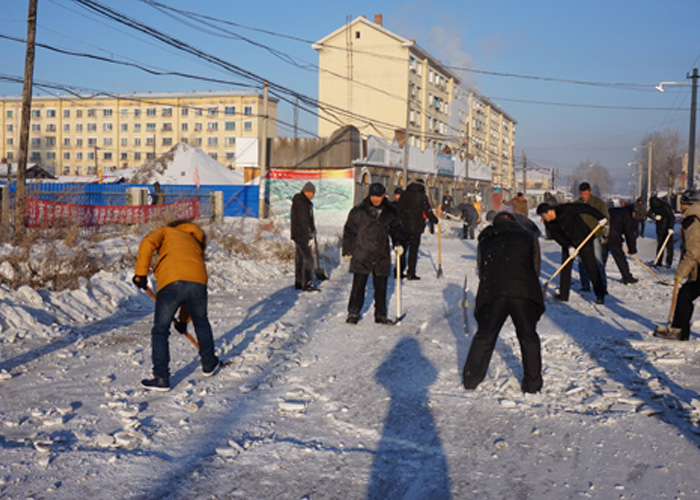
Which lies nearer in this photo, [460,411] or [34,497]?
[34,497]

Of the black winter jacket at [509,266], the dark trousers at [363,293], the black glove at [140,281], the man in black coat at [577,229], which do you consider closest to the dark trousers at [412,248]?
the man in black coat at [577,229]

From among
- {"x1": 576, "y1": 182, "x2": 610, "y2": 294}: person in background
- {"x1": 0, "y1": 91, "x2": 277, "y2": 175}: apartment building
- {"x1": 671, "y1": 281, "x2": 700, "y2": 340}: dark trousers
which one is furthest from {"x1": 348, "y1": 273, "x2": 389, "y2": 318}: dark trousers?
{"x1": 0, "y1": 91, "x2": 277, "y2": 175}: apartment building

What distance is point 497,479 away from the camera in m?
3.78

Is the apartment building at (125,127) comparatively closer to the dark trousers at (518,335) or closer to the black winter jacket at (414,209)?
the black winter jacket at (414,209)

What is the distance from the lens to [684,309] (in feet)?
24.4

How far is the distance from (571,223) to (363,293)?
387cm

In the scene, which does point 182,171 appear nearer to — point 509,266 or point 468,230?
point 468,230

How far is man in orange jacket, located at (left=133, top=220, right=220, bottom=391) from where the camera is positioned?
539 centimetres

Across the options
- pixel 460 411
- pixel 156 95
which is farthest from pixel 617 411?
pixel 156 95

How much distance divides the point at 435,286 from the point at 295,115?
2620 cm

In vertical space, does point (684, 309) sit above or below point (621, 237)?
below

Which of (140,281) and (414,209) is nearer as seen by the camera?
(140,281)

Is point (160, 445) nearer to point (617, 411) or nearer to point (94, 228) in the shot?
point (617, 411)

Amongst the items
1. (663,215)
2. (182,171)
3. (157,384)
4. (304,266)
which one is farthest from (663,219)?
(182,171)
